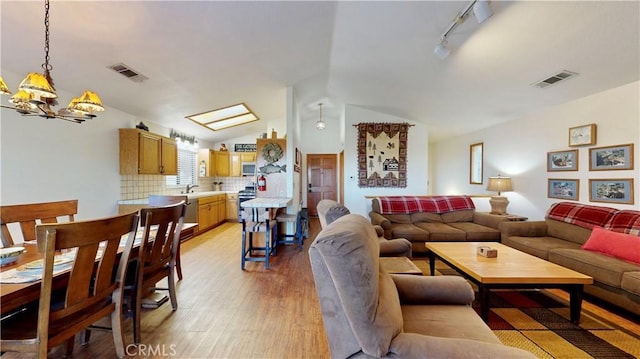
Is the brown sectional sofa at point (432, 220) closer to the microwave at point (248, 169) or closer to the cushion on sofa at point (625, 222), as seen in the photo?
the cushion on sofa at point (625, 222)

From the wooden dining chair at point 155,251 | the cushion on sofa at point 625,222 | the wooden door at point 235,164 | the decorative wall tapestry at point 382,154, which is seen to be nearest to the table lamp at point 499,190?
the cushion on sofa at point 625,222

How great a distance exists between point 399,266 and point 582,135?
3.36 metres

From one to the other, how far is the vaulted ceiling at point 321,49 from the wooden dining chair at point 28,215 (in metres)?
1.45

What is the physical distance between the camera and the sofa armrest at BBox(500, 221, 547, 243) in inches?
137

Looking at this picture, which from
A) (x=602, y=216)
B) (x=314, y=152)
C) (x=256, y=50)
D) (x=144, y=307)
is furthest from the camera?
(x=314, y=152)

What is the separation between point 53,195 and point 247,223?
7.39 ft

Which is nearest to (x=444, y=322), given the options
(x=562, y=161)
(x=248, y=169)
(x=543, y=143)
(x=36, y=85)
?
(x=36, y=85)

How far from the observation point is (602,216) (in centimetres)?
300

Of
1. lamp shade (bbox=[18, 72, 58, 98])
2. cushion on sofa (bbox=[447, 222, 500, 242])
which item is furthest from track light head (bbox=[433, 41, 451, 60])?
lamp shade (bbox=[18, 72, 58, 98])

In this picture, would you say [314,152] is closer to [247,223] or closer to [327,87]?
[327,87]

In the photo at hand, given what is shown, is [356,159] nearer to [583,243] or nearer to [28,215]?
[583,243]

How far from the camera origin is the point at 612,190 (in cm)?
326

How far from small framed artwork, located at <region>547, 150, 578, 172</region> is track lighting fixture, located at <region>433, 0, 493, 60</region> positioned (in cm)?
252

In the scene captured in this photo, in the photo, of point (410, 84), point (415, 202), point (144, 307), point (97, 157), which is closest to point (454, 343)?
point (144, 307)
